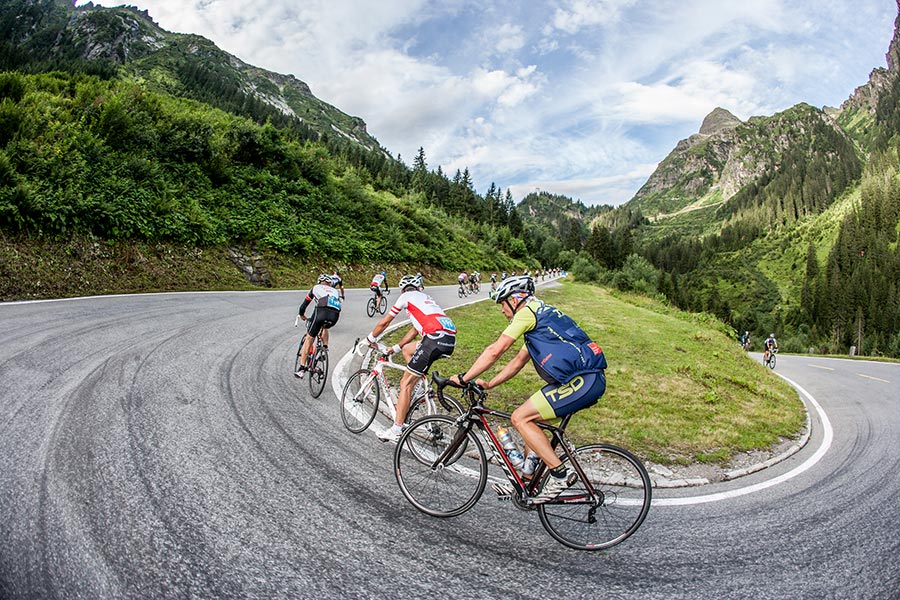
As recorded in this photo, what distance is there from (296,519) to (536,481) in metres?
2.10

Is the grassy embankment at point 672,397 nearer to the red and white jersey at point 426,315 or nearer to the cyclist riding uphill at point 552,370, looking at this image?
the red and white jersey at point 426,315

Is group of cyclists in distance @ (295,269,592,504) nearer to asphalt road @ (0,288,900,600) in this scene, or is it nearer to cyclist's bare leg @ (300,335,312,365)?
asphalt road @ (0,288,900,600)

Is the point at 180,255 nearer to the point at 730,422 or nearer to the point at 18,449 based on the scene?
the point at 18,449

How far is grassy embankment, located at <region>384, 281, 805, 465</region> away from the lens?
21.3 ft

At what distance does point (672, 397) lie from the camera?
354 inches

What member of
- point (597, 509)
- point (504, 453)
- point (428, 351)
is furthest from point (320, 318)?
point (597, 509)

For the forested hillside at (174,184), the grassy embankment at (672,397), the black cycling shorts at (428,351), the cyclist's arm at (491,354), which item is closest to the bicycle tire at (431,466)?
the cyclist's arm at (491,354)

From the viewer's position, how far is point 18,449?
13.4 ft

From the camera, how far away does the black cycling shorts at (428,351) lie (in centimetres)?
525

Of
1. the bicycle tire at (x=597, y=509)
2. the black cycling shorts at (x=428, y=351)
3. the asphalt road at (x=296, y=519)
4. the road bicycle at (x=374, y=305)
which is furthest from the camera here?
the road bicycle at (x=374, y=305)

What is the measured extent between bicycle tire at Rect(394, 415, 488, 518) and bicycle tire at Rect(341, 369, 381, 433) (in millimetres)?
1663

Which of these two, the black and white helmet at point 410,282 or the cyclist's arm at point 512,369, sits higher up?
the black and white helmet at point 410,282

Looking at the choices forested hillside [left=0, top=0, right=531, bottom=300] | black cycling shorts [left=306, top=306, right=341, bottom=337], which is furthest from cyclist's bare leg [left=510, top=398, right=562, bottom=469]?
forested hillside [left=0, top=0, right=531, bottom=300]

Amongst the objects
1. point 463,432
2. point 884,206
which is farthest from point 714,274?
point 463,432
